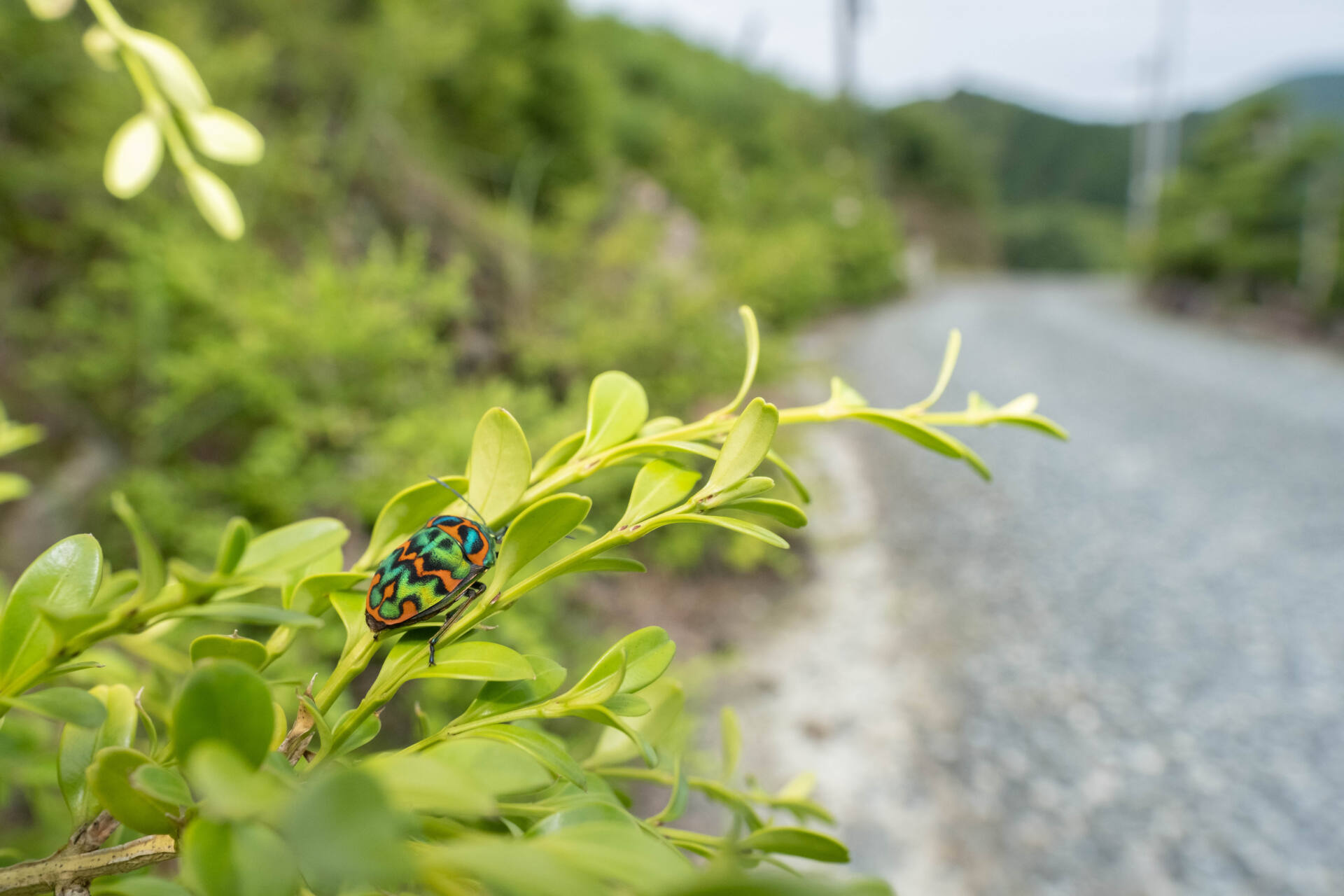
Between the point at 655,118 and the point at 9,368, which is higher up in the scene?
the point at 655,118

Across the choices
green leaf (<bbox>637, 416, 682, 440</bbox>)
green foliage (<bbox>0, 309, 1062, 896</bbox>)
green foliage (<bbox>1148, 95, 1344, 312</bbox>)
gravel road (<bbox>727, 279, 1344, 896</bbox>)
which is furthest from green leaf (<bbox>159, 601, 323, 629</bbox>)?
green foliage (<bbox>1148, 95, 1344, 312</bbox>)

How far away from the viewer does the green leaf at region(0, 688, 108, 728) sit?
0.15 meters

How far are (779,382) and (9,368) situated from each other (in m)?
2.03

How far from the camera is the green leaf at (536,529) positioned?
164 millimetres

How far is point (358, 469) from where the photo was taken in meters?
1.28

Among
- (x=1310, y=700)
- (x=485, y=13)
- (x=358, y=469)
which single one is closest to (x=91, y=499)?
(x=358, y=469)

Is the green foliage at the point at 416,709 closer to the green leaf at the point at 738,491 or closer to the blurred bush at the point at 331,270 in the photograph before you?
the green leaf at the point at 738,491

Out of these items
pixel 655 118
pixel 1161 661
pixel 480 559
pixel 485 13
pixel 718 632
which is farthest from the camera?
pixel 655 118

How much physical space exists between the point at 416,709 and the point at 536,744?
0.04 m

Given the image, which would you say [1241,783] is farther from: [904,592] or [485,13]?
[485,13]

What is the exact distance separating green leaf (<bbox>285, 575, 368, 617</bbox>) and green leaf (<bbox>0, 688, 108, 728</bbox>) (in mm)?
43

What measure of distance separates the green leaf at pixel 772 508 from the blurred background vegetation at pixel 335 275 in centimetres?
101

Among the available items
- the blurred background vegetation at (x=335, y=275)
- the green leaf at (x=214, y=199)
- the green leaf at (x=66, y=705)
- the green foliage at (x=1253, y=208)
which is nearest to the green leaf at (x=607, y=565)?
the green leaf at (x=66, y=705)

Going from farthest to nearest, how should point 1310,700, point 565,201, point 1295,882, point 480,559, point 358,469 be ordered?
point 565,201, point 1310,700, point 358,469, point 1295,882, point 480,559
